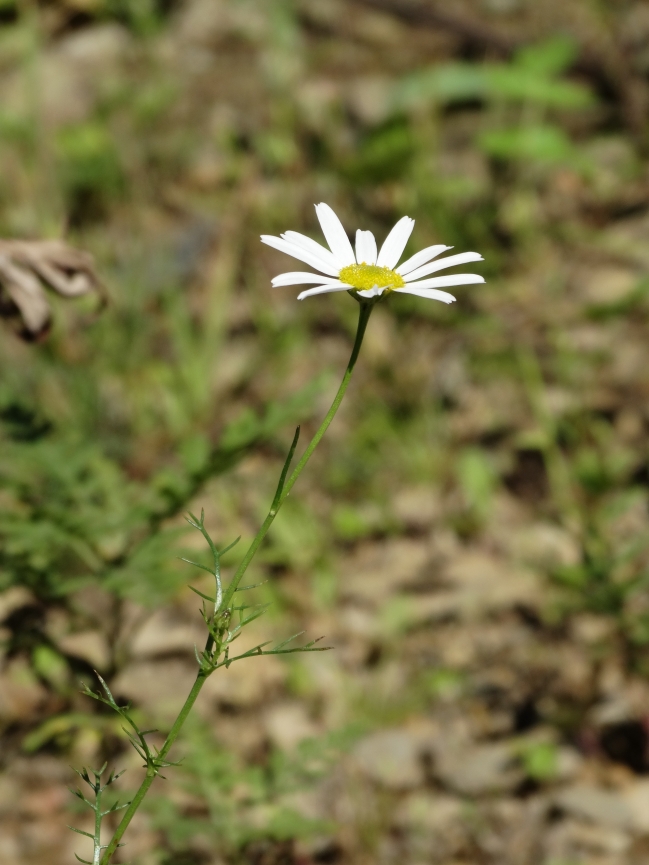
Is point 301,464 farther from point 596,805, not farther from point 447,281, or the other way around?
point 596,805

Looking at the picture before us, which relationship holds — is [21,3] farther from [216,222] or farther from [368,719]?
[368,719]

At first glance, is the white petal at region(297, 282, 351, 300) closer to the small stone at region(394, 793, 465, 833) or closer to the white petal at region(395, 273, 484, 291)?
the white petal at region(395, 273, 484, 291)

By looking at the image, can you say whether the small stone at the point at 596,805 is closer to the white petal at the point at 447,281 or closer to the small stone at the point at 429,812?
the small stone at the point at 429,812

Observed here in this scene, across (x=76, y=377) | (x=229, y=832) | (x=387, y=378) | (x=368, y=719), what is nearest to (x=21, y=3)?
(x=76, y=377)

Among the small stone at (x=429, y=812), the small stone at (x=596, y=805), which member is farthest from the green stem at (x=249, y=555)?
the small stone at (x=596, y=805)

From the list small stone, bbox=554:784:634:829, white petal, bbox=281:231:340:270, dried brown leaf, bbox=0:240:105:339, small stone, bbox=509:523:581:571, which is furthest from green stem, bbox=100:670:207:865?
small stone, bbox=509:523:581:571

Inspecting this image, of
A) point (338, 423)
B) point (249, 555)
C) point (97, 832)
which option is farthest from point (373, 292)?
point (338, 423)

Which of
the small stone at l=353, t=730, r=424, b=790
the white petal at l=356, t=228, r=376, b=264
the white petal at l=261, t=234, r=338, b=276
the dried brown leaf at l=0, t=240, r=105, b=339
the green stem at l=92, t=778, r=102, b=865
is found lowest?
the green stem at l=92, t=778, r=102, b=865
